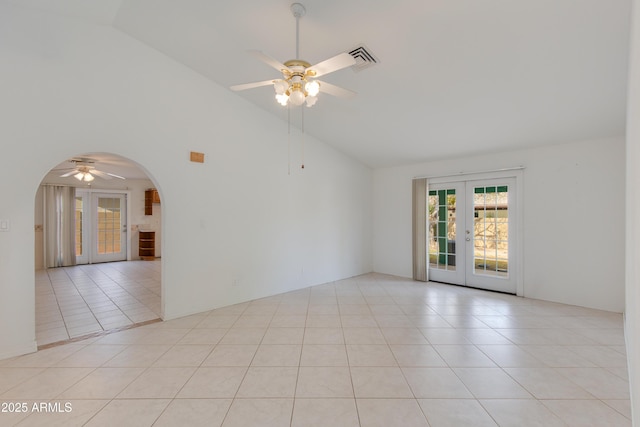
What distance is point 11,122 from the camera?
111 inches

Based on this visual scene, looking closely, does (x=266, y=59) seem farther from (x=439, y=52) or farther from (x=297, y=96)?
(x=439, y=52)

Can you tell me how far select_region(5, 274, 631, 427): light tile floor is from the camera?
2008 millimetres

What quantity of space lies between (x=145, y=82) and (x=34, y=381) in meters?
3.42

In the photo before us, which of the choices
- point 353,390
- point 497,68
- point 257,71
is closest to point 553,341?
point 353,390

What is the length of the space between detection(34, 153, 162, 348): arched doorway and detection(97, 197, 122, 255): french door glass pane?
24 mm

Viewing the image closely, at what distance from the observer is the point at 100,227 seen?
27.5ft

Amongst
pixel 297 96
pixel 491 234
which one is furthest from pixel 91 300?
pixel 491 234

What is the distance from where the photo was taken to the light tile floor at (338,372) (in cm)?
201

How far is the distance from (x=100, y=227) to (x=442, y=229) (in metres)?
9.48

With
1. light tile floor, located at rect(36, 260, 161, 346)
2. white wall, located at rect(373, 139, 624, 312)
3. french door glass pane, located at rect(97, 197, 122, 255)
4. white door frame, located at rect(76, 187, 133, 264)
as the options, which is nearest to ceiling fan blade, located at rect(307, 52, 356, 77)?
light tile floor, located at rect(36, 260, 161, 346)

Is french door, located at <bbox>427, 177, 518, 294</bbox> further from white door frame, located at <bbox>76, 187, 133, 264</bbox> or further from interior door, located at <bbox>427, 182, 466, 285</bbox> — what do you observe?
white door frame, located at <bbox>76, 187, 133, 264</bbox>

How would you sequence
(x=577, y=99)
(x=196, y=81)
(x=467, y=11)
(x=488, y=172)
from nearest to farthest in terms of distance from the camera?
1. (x=467, y=11)
2. (x=577, y=99)
3. (x=196, y=81)
4. (x=488, y=172)

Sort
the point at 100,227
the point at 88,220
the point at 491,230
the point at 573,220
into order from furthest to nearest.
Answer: the point at 100,227
the point at 88,220
the point at 491,230
the point at 573,220

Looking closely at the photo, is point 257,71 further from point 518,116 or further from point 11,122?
point 518,116
